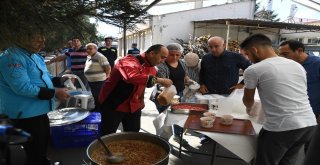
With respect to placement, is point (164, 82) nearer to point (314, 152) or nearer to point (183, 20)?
point (314, 152)

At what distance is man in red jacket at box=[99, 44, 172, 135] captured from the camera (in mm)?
2328

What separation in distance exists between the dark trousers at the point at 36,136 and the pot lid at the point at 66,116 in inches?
20.4

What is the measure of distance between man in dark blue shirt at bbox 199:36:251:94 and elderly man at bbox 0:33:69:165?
1983mm

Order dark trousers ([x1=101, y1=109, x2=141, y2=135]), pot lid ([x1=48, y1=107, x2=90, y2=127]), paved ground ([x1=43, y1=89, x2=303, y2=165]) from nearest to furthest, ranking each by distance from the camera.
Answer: dark trousers ([x1=101, y1=109, x2=141, y2=135]) → pot lid ([x1=48, y1=107, x2=90, y2=127]) → paved ground ([x1=43, y1=89, x2=303, y2=165])

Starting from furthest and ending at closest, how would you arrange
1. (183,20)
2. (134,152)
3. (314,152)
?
(183,20) < (134,152) < (314,152)

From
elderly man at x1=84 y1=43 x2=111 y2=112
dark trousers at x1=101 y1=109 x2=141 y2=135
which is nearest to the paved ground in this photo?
dark trousers at x1=101 y1=109 x2=141 y2=135

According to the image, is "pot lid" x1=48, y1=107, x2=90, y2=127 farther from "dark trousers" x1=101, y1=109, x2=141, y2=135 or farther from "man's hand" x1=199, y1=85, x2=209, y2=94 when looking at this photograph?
"man's hand" x1=199, y1=85, x2=209, y2=94

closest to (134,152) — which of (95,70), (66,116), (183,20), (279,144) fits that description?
(279,144)

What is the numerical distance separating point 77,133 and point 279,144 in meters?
2.54

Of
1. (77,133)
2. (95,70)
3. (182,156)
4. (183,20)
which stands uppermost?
(183,20)

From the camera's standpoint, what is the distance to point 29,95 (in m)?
2.02

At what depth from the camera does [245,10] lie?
1697 centimetres

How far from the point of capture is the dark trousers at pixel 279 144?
6.40 feet

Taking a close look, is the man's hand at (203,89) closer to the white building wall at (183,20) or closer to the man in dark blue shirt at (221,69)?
the man in dark blue shirt at (221,69)
